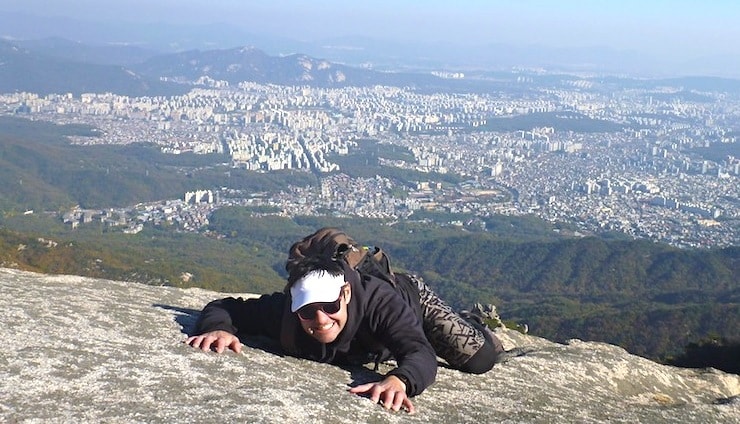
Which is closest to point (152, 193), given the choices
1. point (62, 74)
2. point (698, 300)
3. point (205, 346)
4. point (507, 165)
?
point (507, 165)

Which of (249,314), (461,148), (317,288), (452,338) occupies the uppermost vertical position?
(317,288)

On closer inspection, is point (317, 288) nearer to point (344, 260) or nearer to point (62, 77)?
point (344, 260)

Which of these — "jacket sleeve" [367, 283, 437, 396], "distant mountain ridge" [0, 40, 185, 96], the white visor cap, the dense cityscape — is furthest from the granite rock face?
"distant mountain ridge" [0, 40, 185, 96]

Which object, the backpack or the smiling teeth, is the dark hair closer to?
the backpack

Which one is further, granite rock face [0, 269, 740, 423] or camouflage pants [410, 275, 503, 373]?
camouflage pants [410, 275, 503, 373]

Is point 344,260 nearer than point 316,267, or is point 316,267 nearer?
point 316,267

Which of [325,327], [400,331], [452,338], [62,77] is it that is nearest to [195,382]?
[325,327]
